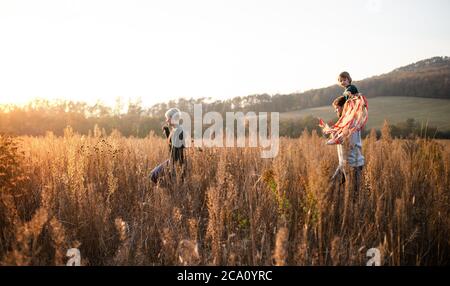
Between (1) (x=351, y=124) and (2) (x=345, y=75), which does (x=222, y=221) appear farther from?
(2) (x=345, y=75)

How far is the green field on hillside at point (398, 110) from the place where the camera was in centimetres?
3616

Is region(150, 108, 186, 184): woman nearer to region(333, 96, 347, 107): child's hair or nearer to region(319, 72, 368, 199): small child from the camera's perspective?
region(319, 72, 368, 199): small child

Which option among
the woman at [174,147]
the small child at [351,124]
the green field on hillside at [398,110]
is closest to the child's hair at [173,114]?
the woman at [174,147]

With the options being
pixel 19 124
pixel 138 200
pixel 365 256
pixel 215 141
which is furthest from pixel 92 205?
pixel 19 124

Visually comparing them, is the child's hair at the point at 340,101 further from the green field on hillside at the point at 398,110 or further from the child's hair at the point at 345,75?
the green field on hillside at the point at 398,110

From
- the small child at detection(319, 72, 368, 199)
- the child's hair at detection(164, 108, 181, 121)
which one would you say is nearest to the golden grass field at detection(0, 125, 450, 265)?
the small child at detection(319, 72, 368, 199)

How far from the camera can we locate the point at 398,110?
4075 cm

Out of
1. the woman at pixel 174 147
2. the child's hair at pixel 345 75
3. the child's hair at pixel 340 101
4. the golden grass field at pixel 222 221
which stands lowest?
the golden grass field at pixel 222 221

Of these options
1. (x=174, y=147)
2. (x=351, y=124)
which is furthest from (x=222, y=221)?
(x=351, y=124)

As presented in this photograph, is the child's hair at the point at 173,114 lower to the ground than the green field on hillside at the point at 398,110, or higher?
lower

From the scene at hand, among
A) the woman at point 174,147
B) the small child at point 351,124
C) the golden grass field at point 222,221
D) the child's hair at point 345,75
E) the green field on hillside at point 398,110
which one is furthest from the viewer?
the green field on hillside at point 398,110

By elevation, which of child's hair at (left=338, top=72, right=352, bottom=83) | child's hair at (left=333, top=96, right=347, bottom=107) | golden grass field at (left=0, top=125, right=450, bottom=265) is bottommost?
golden grass field at (left=0, top=125, right=450, bottom=265)

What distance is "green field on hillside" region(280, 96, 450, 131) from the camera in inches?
1423
